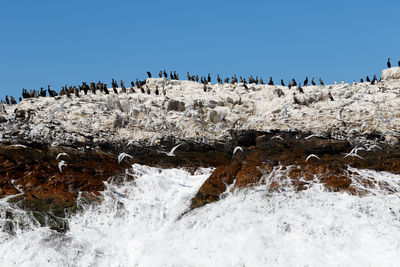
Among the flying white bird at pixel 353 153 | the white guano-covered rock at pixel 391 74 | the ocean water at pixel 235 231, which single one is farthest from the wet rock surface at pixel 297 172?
the white guano-covered rock at pixel 391 74

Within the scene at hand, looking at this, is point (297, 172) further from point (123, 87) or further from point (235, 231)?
point (123, 87)

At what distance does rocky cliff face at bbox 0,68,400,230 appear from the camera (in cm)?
2088

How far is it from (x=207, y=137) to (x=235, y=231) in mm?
16170

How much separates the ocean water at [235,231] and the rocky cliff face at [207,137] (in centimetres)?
74

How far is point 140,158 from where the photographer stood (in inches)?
1108

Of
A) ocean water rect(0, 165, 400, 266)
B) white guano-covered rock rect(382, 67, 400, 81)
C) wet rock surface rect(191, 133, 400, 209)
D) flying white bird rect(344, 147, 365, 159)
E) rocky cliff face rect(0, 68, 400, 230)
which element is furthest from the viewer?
white guano-covered rock rect(382, 67, 400, 81)

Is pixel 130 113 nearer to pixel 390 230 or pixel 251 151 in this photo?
pixel 251 151

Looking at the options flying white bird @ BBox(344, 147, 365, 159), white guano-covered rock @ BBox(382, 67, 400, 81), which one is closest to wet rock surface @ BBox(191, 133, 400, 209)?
flying white bird @ BBox(344, 147, 365, 159)

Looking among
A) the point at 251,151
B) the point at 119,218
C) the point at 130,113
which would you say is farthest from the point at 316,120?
the point at 119,218

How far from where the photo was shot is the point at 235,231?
17.6 meters

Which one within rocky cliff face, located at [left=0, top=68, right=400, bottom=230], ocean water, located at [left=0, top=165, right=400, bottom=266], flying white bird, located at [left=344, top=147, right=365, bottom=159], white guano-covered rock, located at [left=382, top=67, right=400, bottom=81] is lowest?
ocean water, located at [left=0, top=165, right=400, bottom=266]

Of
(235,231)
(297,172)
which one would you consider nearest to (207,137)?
(297,172)

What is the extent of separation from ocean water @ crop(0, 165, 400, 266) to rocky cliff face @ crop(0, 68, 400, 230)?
2.43 ft

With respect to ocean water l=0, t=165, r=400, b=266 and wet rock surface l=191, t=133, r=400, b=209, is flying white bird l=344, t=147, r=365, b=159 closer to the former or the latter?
wet rock surface l=191, t=133, r=400, b=209
